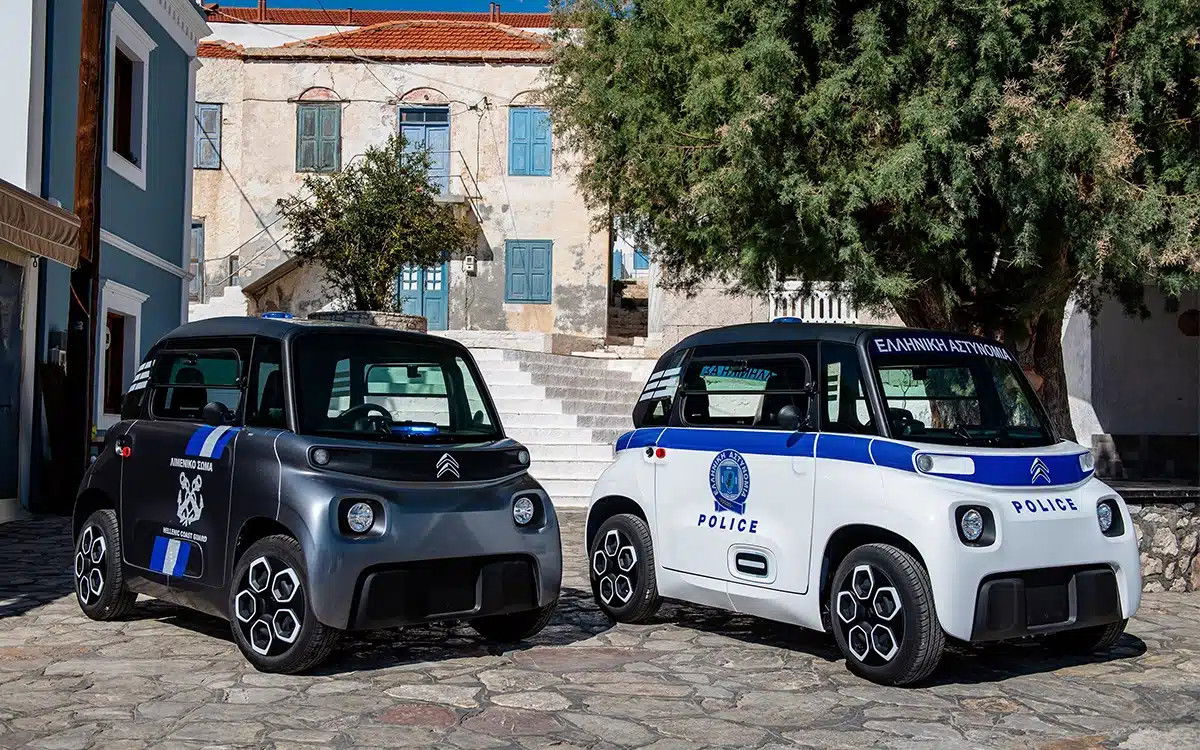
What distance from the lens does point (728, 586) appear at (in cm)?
743

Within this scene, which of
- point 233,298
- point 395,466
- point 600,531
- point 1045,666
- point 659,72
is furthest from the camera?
point 233,298

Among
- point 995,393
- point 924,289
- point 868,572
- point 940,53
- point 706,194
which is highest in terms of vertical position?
point 940,53

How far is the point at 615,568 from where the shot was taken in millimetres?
8219

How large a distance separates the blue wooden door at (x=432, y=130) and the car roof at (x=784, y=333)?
23.4 metres

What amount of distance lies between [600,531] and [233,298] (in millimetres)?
24125

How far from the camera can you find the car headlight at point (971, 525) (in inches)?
248

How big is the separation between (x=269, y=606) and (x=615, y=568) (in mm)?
2493

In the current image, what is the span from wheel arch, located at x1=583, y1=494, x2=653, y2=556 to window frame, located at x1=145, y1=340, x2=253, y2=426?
2.47m

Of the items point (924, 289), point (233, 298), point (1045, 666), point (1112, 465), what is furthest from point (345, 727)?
point (233, 298)

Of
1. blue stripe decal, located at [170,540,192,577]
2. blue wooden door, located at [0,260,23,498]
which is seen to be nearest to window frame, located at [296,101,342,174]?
blue wooden door, located at [0,260,23,498]

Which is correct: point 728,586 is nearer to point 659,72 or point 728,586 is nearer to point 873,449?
point 873,449

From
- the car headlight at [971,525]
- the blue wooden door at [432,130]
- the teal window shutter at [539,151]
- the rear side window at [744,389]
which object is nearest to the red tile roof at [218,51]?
the blue wooden door at [432,130]

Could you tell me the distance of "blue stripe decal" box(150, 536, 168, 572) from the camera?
721 centimetres

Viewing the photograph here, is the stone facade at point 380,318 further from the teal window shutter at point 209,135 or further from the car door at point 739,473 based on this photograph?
the car door at point 739,473
